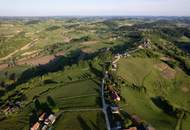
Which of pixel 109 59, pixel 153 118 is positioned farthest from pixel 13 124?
pixel 109 59

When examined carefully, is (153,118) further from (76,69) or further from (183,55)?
(183,55)

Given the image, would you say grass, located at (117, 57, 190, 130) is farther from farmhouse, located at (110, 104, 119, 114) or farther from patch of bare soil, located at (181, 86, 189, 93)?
farmhouse, located at (110, 104, 119, 114)

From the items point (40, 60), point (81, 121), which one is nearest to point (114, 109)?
point (81, 121)

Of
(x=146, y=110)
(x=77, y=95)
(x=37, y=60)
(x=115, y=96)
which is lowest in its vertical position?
(x=37, y=60)

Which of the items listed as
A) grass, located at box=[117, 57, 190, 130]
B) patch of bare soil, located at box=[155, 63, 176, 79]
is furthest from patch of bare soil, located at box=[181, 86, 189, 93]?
patch of bare soil, located at box=[155, 63, 176, 79]

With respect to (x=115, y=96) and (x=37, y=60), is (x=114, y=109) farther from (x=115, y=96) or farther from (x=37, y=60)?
(x=37, y=60)

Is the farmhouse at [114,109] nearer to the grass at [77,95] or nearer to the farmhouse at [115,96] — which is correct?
the farmhouse at [115,96]
